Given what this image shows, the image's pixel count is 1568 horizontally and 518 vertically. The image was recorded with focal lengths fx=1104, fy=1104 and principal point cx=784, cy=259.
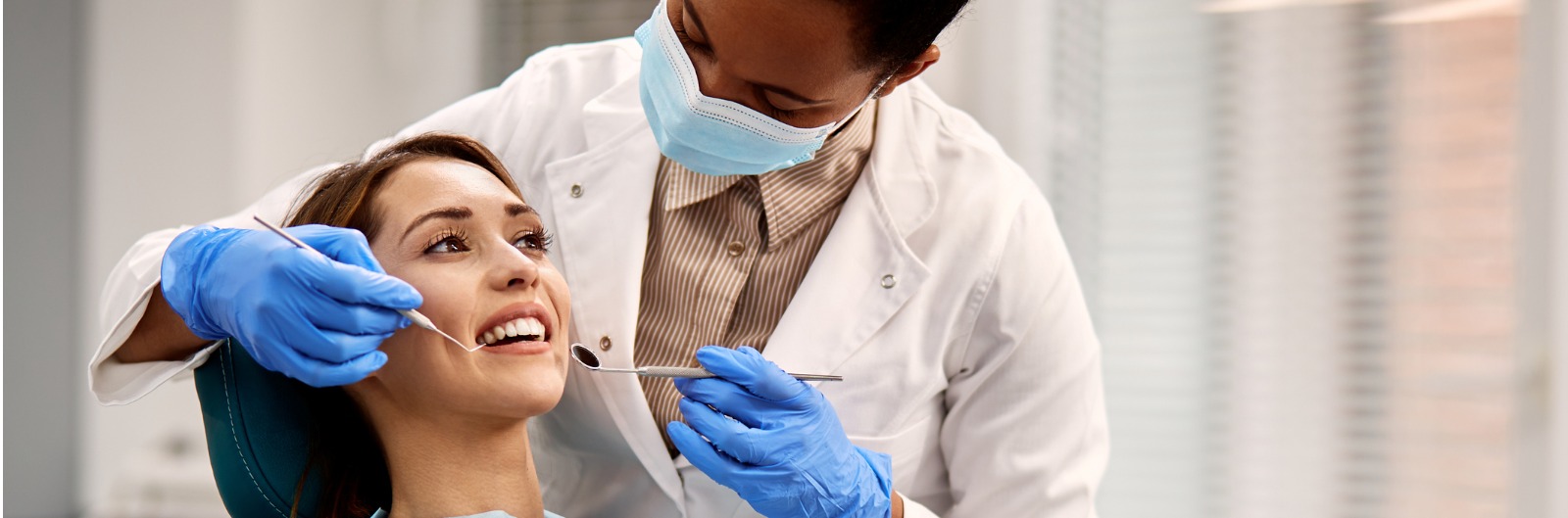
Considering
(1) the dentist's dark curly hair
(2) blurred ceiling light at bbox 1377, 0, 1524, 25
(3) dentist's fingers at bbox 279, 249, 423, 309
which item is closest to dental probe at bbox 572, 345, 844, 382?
(3) dentist's fingers at bbox 279, 249, 423, 309

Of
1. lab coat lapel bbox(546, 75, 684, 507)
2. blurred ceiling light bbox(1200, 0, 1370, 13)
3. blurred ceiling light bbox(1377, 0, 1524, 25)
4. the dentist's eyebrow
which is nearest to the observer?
the dentist's eyebrow

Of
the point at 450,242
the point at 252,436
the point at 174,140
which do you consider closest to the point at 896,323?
the point at 450,242

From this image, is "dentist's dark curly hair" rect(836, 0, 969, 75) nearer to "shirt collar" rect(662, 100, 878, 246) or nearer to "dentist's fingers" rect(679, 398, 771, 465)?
"shirt collar" rect(662, 100, 878, 246)

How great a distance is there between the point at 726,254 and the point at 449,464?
0.42 m

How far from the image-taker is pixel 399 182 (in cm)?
131

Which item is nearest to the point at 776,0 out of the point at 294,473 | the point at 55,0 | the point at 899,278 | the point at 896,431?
the point at 899,278

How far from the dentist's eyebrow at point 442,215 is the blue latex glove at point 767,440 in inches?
12.5

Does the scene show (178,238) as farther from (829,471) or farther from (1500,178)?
(1500,178)

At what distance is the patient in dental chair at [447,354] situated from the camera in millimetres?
1212

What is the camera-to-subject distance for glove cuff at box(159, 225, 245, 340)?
112 centimetres

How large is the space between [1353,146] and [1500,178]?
0.94ft

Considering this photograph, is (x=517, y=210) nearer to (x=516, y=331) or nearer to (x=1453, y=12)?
(x=516, y=331)

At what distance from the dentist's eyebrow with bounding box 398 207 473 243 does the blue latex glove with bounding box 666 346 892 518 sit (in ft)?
1.04

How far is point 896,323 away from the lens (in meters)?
1.41
